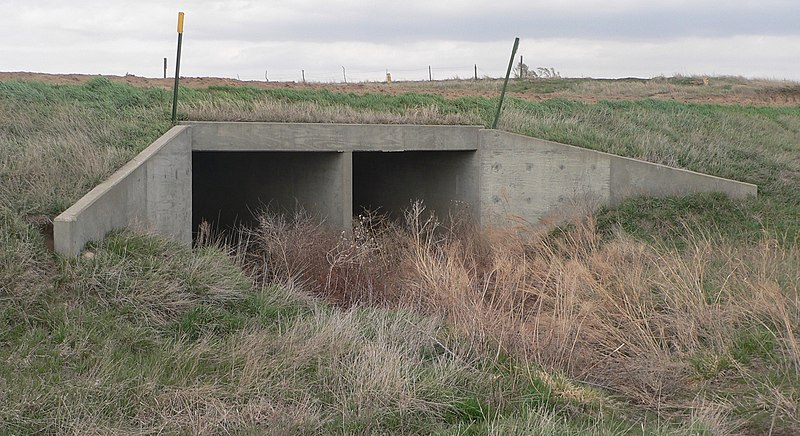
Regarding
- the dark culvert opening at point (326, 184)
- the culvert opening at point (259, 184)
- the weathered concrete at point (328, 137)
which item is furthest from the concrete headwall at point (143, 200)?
the culvert opening at point (259, 184)

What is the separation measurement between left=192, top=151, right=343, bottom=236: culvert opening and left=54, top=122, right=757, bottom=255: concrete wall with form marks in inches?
0.9

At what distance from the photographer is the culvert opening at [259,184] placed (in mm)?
12445

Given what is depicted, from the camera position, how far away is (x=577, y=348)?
6520 millimetres

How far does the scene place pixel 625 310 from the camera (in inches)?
287

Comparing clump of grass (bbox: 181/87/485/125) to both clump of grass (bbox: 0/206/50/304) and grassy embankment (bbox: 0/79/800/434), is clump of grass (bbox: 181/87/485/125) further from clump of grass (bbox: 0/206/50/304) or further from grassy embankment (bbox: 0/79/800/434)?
clump of grass (bbox: 0/206/50/304)

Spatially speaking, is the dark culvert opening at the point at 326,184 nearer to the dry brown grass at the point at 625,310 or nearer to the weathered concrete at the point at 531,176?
the weathered concrete at the point at 531,176

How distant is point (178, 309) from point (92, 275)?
2.57 feet

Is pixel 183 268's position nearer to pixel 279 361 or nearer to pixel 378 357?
pixel 279 361

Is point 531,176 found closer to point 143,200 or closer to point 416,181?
point 416,181

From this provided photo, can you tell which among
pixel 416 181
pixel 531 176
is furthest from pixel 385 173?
pixel 531 176

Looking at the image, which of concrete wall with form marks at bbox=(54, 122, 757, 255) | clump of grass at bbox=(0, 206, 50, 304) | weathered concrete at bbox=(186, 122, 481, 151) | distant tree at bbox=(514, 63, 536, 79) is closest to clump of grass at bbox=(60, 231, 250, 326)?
clump of grass at bbox=(0, 206, 50, 304)

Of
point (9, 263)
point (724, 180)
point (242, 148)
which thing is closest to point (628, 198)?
point (724, 180)

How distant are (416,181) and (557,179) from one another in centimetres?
269

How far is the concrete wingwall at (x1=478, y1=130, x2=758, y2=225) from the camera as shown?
12805mm
